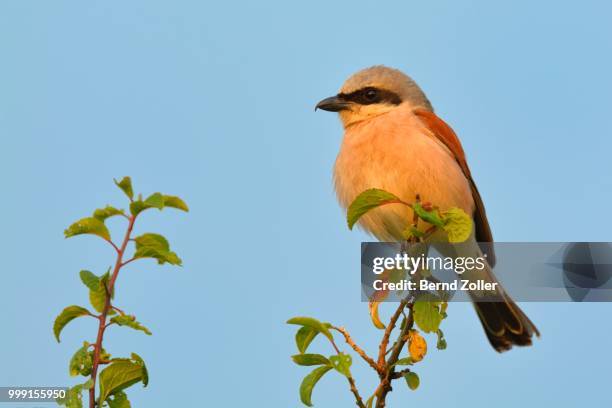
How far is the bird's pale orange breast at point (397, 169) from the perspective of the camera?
5.24m

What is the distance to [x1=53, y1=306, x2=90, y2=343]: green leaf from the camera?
257 cm

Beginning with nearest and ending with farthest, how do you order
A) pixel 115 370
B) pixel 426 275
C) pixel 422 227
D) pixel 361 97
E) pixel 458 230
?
pixel 115 370 → pixel 458 230 → pixel 426 275 → pixel 422 227 → pixel 361 97

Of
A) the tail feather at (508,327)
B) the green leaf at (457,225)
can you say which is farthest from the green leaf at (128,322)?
the tail feather at (508,327)

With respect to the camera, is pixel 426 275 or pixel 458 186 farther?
pixel 458 186

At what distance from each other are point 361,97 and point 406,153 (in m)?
0.96

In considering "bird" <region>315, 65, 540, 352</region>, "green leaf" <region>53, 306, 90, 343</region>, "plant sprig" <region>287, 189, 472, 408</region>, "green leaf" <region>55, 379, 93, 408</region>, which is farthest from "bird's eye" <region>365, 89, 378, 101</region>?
"green leaf" <region>55, 379, 93, 408</region>

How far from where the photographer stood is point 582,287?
4832 mm

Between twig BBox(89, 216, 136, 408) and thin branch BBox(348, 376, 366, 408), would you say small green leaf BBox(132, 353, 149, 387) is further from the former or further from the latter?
thin branch BBox(348, 376, 366, 408)

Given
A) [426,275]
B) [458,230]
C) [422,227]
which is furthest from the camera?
[422,227]

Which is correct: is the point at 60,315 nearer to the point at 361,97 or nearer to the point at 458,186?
the point at 458,186

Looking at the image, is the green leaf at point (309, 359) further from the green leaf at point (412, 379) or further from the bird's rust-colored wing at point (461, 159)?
the bird's rust-colored wing at point (461, 159)

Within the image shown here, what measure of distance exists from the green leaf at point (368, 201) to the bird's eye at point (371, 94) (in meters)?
3.06

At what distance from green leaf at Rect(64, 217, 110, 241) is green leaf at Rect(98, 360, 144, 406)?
40 cm

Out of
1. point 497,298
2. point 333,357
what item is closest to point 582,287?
point 497,298
